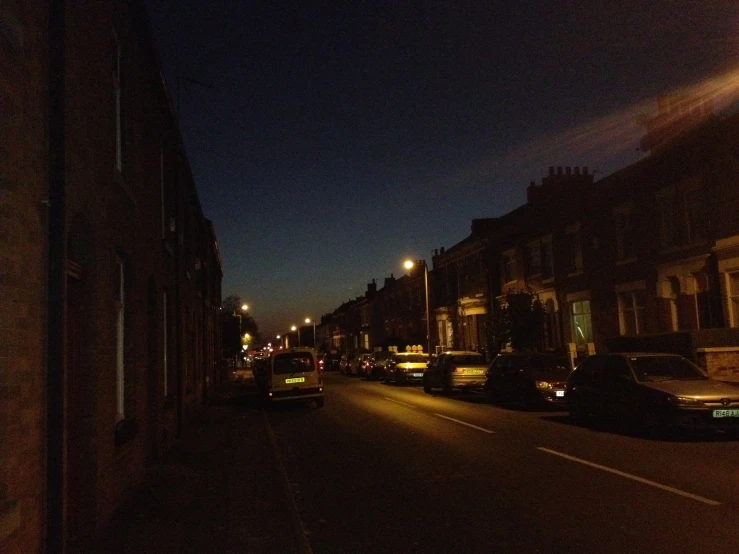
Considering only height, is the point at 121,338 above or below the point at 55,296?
below

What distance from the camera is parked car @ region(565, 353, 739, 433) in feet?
41.8

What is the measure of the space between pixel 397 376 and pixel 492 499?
87.4 feet

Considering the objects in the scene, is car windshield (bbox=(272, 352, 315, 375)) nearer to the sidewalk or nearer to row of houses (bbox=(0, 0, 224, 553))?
the sidewalk

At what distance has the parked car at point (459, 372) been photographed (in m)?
26.1

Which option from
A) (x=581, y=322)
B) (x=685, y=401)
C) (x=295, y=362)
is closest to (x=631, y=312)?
(x=581, y=322)

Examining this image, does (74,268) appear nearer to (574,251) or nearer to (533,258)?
(574,251)

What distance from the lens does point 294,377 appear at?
22.9 meters

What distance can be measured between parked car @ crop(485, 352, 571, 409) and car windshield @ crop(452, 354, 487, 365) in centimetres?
373

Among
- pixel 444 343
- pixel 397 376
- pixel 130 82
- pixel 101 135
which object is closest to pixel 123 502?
pixel 101 135

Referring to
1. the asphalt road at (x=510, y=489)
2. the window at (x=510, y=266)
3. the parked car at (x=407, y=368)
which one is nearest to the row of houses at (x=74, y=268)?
the asphalt road at (x=510, y=489)

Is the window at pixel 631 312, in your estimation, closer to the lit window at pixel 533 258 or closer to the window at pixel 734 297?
the window at pixel 734 297

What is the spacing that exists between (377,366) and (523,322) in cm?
1462

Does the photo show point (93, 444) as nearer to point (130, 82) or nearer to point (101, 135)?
point (101, 135)

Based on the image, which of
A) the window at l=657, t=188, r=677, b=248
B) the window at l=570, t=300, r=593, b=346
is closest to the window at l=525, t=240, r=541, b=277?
the window at l=570, t=300, r=593, b=346
